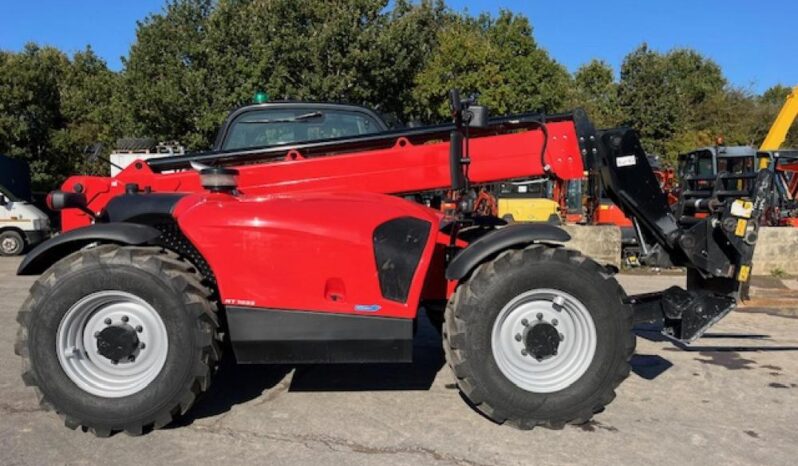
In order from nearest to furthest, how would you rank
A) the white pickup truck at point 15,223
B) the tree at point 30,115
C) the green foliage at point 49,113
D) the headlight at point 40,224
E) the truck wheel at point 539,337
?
the truck wheel at point 539,337 → the white pickup truck at point 15,223 → the headlight at point 40,224 → the tree at point 30,115 → the green foliage at point 49,113

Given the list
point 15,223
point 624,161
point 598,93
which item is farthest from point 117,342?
point 598,93

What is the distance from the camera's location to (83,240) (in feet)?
13.4

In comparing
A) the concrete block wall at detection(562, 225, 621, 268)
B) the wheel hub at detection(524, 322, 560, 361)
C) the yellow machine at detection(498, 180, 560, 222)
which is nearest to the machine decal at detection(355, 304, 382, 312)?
the wheel hub at detection(524, 322, 560, 361)

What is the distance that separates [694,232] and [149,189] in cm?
385

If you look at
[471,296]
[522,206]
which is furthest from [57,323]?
[522,206]

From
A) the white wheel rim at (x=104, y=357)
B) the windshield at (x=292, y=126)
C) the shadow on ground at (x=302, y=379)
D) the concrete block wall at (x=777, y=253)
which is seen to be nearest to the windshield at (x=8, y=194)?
the windshield at (x=292, y=126)

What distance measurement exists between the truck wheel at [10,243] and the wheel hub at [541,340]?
50.2ft

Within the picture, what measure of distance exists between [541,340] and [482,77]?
22140 mm

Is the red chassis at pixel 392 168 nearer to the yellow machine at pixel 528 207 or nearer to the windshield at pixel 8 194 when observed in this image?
the yellow machine at pixel 528 207

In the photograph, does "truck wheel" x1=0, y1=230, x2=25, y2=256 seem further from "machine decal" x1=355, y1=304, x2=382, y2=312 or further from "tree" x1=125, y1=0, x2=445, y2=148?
"machine decal" x1=355, y1=304, x2=382, y2=312

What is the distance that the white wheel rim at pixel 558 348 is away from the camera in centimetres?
410

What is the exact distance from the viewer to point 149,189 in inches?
184

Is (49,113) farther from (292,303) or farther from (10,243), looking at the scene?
(292,303)

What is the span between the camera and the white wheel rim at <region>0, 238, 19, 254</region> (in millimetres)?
15717
